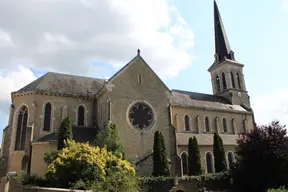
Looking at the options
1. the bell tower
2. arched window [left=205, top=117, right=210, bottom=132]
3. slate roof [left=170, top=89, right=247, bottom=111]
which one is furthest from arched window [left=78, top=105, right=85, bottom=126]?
the bell tower

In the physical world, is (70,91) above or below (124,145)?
above

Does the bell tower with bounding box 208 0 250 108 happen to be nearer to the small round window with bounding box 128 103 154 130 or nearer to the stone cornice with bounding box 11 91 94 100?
the small round window with bounding box 128 103 154 130

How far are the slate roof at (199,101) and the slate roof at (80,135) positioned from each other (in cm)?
1199

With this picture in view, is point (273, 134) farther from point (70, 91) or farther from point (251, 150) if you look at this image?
point (70, 91)

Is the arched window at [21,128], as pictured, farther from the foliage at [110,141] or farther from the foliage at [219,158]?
the foliage at [219,158]

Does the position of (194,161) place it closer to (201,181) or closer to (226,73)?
(201,181)

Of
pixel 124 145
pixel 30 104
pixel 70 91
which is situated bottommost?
pixel 124 145

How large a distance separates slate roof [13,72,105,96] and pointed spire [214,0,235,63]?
80.3ft

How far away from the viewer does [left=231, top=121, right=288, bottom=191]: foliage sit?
18312 mm

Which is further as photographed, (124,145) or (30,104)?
(30,104)

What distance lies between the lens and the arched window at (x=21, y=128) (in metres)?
25.4

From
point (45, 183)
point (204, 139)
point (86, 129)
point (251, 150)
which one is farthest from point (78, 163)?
point (204, 139)

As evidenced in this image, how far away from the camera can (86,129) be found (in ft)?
86.5

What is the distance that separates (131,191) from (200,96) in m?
31.2
